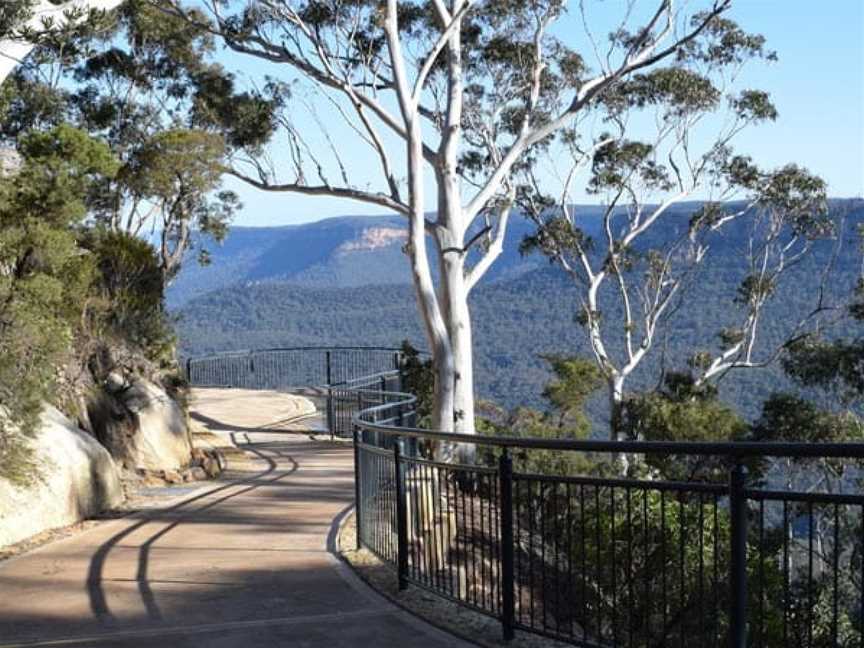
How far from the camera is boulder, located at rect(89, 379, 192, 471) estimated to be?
1400 cm

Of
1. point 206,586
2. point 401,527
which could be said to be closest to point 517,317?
point 206,586

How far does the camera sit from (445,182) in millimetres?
18891

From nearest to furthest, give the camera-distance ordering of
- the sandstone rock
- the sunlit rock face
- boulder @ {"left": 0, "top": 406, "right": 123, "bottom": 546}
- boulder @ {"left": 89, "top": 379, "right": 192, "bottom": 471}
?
boulder @ {"left": 0, "top": 406, "right": 123, "bottom": 546}
boulder @ {"left": 89, "top": 379, "right": 192, "bottom": 471}
the sandstone rock
the sunlit rock face

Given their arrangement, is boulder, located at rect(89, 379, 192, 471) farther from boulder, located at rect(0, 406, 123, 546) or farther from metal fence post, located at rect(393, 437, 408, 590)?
metal fence post, located at rect(393, 437, 408, 590)

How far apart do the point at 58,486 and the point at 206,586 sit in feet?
10.7

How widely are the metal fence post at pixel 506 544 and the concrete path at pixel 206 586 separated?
0.31 metres

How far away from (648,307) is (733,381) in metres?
29.0

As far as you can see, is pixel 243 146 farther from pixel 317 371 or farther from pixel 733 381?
pixel 733 381

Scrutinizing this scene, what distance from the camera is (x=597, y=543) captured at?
5676 millimetres

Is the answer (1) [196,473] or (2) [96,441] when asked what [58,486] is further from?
(1) [196,473]

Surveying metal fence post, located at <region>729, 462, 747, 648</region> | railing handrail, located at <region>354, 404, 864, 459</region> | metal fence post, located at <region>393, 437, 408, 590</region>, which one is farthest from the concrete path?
metal fence post, located at <region>729, 462, 747, 648</region>

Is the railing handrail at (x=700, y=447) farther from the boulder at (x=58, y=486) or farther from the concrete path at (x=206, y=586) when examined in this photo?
the boulder at (x=58, y=486)

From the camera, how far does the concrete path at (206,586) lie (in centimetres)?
640

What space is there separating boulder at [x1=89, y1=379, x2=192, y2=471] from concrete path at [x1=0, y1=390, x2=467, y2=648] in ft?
5.20
